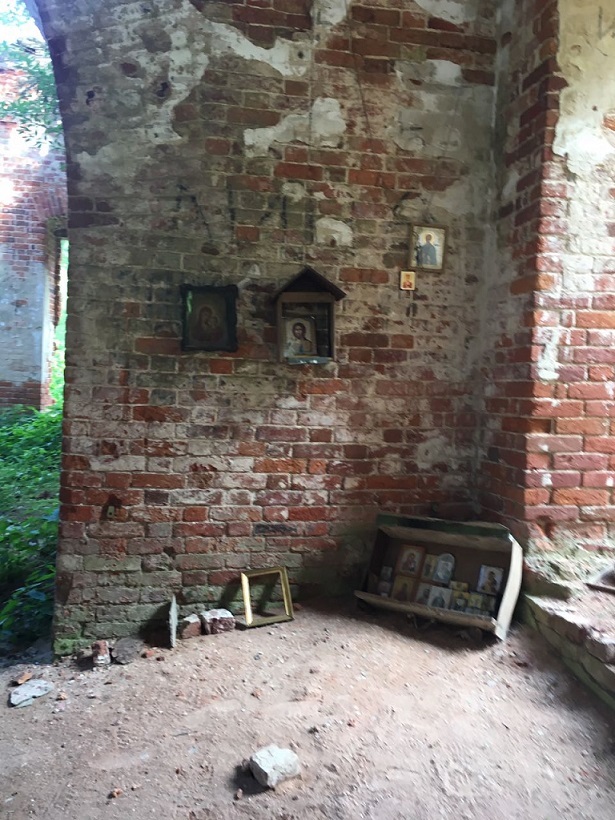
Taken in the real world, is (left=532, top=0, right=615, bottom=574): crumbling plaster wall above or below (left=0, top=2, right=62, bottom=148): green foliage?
below

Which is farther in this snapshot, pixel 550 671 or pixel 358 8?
pixel 358 8

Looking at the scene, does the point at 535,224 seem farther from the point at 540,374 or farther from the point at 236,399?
the point at 236,399

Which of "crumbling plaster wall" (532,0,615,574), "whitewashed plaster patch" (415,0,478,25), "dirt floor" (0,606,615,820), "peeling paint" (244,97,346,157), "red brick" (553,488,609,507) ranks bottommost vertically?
"dirt floor" (0,606,615,820)

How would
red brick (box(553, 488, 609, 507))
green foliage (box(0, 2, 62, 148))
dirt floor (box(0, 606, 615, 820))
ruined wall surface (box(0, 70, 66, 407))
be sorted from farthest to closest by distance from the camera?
ruined wall surface (box(0, 70, 66, 407)), green foliage (box(0, 2, 62, 148)), red brick (box(553, 488, 609, 507)), dirt floor (box(0, 606, 615, 820))

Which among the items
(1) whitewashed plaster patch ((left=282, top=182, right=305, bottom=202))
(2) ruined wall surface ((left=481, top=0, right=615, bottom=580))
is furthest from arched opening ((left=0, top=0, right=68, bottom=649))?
(2) ruined wall surface ((left=481, top=0, right=615, bottom=580))

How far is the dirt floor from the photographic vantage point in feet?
5.14

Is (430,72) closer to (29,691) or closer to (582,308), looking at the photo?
(582,308)

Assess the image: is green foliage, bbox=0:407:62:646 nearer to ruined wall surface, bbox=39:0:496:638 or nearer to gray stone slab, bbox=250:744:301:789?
ruined wall surface, bbox=39:0:496:638

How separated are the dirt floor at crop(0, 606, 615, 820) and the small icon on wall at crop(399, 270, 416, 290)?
1.59 metres

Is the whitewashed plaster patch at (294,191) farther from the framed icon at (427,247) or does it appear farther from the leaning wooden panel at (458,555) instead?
the leaning wooden panel at (458,555)

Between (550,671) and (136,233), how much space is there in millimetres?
2510

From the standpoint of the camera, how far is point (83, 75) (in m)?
2.48

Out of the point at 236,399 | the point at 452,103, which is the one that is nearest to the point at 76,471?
the point at 236,399

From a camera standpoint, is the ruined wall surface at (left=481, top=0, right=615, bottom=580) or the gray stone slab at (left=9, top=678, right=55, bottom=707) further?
the ruined wall surface at (left=481, top=0, right=615, bottom=580)
